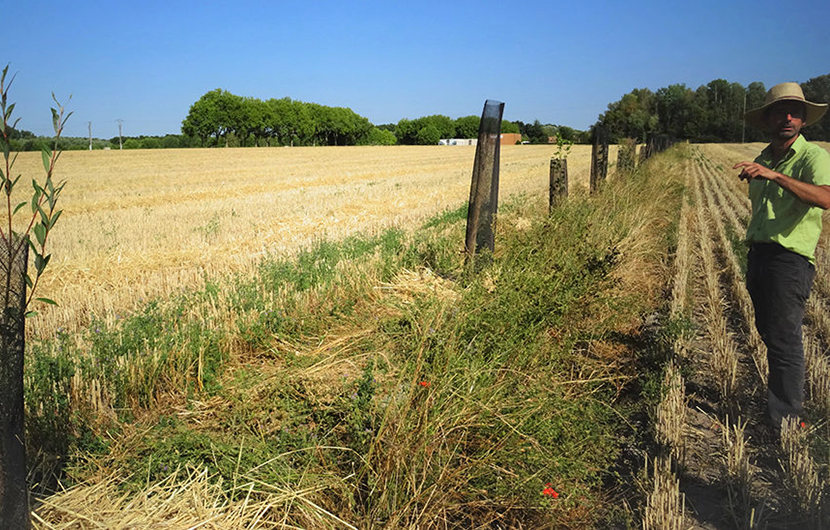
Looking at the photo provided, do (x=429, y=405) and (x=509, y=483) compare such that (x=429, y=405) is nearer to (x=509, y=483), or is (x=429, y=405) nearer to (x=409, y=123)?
(x=509, y=483)

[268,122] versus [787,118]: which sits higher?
[268,122]

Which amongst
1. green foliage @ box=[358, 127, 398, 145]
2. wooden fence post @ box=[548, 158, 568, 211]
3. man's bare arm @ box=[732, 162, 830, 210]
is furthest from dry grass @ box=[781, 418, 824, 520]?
green foliage @ box=[358, 127, 398, 145]

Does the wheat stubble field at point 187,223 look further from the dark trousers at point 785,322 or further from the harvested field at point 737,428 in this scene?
the dark trousers at point 785,322

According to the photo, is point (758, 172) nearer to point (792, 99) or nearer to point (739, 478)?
point (792, 99)

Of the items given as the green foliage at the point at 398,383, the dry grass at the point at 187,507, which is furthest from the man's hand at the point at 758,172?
the dry grass at the point at 187,507

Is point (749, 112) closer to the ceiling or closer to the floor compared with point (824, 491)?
closer to the ceiling

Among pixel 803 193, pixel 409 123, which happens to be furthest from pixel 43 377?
pixel 409 123

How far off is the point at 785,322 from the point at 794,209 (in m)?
0.76

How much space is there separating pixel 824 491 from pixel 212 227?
393 inches

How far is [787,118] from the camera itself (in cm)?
349

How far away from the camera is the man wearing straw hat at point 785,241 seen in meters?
3.48

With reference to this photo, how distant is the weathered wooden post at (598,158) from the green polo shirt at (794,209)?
777 cm

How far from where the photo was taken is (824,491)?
2.83 m

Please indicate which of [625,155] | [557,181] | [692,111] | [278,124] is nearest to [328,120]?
[278,124]
